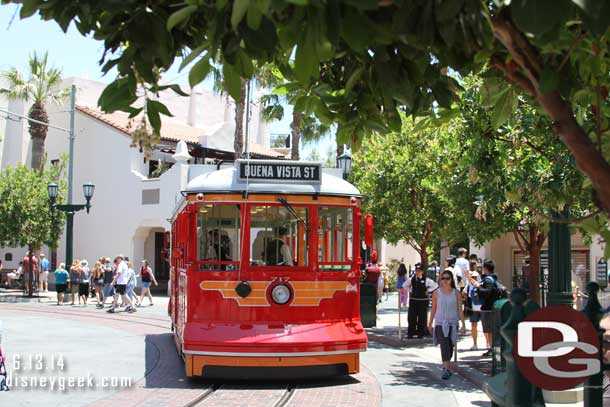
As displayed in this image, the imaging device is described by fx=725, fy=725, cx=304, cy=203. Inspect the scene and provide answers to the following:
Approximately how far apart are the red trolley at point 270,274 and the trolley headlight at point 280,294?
0.01 m

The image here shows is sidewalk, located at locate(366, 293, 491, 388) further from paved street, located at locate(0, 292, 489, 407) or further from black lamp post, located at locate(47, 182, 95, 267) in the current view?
black lamp post, located at locate(47, 182, 95, 267)

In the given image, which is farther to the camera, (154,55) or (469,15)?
(154,55)

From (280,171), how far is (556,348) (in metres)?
7.30

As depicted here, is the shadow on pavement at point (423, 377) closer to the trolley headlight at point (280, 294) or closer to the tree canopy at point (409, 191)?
the trolley headlight at point (280, 294)

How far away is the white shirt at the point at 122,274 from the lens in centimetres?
2405

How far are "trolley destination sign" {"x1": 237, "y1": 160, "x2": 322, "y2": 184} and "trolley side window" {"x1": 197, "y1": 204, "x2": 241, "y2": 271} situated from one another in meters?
0.54

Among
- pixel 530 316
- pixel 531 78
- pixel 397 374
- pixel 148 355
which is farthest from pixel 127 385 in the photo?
pixel 531 78

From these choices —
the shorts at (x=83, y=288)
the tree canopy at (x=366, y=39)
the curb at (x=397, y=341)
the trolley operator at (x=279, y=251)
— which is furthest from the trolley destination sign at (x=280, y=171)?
the shorts at (x=83, y=288)

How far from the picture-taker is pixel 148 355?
45.6 feet

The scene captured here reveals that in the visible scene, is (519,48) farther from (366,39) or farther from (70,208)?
(70,208)

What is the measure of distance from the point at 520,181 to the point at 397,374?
440 centimetres

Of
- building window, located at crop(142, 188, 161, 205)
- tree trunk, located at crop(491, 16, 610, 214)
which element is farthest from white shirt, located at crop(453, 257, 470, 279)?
building window, located at crop(142, 188, 161, 205)

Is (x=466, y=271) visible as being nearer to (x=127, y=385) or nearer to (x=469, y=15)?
(x=127, y=385)

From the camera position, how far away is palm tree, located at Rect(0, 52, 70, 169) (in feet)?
117
